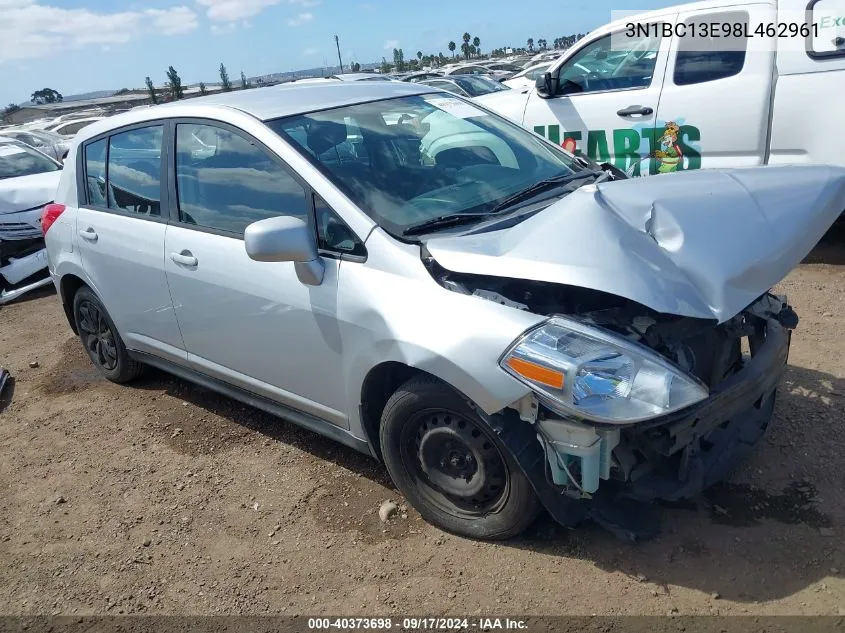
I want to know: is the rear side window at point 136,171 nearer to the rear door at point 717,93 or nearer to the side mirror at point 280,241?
the side mirror at point 280,241

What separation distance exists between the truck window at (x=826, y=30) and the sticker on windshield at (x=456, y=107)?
302 centimetres

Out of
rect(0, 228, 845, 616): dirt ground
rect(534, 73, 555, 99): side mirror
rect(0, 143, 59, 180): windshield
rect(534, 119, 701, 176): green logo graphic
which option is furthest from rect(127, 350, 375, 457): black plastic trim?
rect(0, 143, 59, 180): windshield

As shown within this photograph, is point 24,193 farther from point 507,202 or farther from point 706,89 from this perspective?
point 706,89

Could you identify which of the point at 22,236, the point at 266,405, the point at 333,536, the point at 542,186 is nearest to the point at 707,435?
the point at 542,186

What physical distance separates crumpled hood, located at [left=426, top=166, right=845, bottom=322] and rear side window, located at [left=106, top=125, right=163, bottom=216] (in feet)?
6.40

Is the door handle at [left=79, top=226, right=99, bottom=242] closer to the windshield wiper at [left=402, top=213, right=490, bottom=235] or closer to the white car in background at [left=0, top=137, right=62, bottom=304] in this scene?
the windshield wiper at [left=402, top=213, right=490, bottom=235]

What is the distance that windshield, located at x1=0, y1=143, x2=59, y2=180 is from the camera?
9164 millimetres

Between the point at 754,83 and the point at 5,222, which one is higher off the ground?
the point at 754,83

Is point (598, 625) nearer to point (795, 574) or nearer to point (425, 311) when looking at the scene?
point (795, 574)

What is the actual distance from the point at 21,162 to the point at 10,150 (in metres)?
0.40

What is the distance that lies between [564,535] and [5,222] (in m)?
7.57

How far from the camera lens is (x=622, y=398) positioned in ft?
7.65

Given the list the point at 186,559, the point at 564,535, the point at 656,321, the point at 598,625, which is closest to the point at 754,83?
the point at 656,321

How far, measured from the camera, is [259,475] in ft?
12.2
